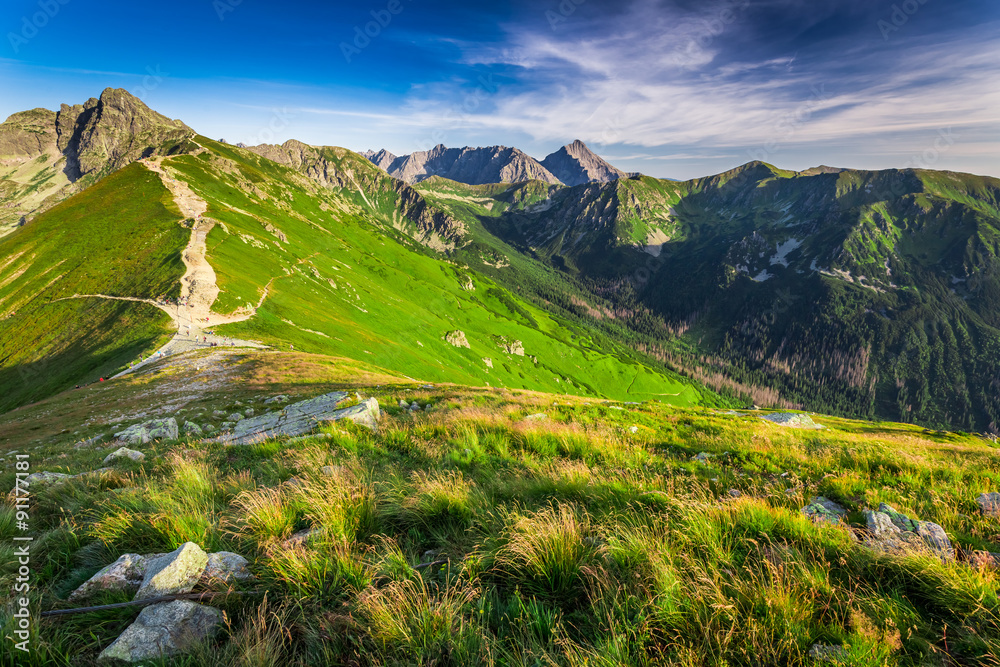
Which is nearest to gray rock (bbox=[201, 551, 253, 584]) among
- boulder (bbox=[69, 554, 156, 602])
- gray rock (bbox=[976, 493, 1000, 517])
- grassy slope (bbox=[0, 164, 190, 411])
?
boulder (bbox=[69, 554, 156, 602])

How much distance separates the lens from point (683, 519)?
5125 mm

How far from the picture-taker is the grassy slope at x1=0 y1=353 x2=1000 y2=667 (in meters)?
3.38

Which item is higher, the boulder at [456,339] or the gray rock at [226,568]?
the gray rock at [226,568]

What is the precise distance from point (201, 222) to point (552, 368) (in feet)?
490

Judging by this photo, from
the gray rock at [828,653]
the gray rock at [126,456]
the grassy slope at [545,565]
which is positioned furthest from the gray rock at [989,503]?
the gray rock at [126,456]

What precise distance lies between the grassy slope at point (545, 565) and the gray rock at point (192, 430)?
9168mm

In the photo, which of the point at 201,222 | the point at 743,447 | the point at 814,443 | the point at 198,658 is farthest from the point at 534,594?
the point at 201,222

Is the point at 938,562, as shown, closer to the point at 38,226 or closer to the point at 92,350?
the point at 92,350

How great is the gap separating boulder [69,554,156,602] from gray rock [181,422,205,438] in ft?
45.4

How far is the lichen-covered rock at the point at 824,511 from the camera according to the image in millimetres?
5547

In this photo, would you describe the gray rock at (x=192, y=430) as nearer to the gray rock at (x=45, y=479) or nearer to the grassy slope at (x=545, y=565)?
the gray rock at (x=45, y=479)

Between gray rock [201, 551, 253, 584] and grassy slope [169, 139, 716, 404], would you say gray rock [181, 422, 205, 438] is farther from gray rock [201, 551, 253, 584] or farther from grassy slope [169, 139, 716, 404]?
grassy slope [169, 139, 716, 404]

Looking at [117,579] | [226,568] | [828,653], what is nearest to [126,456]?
[117,579]

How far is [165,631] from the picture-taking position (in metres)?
3.56
